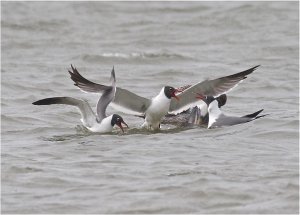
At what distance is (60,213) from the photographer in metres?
8.01

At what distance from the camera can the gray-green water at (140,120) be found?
27.8ft

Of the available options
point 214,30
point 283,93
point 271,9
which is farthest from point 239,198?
point 271,9

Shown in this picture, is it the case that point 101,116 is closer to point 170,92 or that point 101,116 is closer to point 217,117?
point 170,92

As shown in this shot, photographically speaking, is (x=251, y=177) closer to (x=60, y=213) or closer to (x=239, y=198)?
(x=239, y=198)

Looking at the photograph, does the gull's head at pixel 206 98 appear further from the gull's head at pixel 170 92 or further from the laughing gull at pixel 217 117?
the gull's head at pixel 170 92

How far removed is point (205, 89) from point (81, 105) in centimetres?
173

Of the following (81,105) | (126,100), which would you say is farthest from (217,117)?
(81,105)

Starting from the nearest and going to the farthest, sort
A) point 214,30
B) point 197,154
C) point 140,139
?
point 197,154 → point 140,139 → point 214,30

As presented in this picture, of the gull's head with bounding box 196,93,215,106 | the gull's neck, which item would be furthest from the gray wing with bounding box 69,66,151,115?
the gull's neck

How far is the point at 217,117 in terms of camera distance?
11992 mm

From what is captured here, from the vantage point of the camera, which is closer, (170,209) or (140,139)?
(170,209)

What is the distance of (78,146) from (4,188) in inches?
76.1

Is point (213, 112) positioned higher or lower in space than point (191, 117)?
higher

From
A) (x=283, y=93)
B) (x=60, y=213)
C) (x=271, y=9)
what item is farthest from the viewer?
(x=271, y=9)
